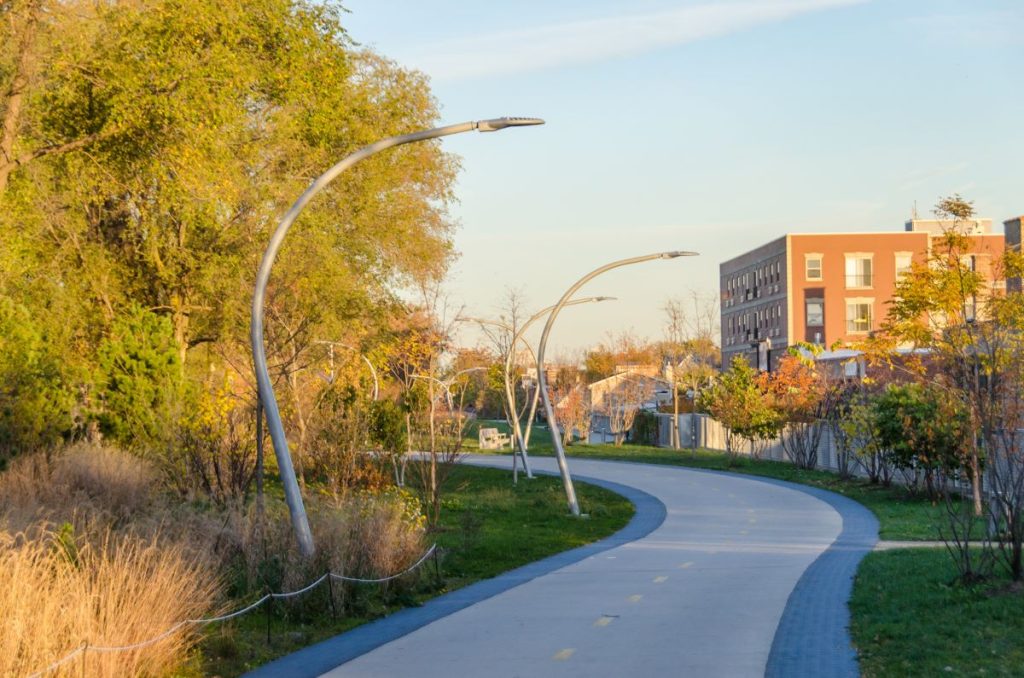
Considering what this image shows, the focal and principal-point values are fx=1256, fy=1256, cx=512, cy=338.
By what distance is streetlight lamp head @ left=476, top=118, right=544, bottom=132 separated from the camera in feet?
47.3

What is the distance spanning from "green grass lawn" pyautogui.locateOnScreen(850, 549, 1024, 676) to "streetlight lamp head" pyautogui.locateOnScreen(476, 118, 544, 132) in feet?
21.5

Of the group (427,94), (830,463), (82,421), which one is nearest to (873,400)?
(830,463)

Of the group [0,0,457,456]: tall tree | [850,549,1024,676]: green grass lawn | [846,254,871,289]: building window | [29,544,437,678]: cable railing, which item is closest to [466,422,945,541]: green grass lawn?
[850,549,1024,676]: green grass lawn

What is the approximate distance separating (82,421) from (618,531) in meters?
12.5

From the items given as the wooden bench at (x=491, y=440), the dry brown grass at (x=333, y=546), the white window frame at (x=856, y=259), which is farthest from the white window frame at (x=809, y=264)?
the dry brown grass at (x=333, y=546)

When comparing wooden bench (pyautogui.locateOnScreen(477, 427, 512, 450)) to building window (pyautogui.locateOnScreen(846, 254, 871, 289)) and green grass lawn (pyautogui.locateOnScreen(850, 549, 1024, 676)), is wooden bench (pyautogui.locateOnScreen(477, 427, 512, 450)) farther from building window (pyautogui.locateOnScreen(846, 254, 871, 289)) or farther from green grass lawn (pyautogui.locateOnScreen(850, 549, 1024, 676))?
green grass lawn (pyautogui.locateOnScreen(850, 549, 1024, 676))

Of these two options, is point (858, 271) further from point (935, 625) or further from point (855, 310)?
point (935, 625)

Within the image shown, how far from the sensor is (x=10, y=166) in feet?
68.0

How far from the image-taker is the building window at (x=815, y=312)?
277 ft

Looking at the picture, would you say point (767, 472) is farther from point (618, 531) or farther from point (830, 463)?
point (618, 531)

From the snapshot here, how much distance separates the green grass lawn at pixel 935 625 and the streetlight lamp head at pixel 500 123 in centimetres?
655

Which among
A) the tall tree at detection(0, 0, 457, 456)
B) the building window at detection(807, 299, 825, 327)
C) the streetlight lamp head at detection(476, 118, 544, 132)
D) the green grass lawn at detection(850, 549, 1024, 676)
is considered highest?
the building window at detection(807, 299, 825, 327)

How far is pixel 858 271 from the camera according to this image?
84500 mm

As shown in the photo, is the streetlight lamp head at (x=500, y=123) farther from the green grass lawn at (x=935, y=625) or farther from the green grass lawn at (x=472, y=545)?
the green grass lawn at (x=935, y=625)
